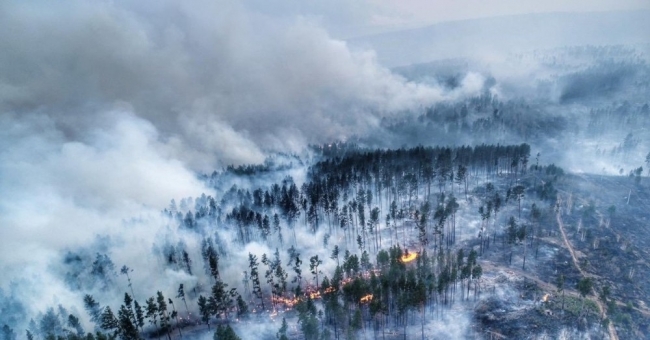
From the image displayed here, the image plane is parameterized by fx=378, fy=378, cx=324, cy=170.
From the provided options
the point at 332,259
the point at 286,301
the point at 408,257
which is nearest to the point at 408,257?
the point at 408,257

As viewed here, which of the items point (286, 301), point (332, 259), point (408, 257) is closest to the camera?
point (286, 301)

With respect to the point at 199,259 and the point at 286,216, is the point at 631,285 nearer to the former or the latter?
the point at 286,216

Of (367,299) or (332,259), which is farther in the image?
(332,259)

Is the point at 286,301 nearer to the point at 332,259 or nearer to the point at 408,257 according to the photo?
the point at 332,259

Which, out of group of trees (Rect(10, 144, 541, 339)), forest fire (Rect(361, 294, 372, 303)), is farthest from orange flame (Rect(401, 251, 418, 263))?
forest fire (Rect(361, 294, 372, 303))

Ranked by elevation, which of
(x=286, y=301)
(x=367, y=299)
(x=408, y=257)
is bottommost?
(x=286, y=301)

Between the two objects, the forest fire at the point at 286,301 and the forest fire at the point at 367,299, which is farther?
the forest fire at the point at 286,301

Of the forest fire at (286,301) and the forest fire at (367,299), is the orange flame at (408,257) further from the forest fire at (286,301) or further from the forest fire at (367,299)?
the forest fire at (286,301)

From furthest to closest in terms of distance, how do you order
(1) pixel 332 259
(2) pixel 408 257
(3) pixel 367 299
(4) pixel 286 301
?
(1) pixel 332 259 → (2) pixel 408 257 → (4) pixel 286 301 → (3) pixel 367 299

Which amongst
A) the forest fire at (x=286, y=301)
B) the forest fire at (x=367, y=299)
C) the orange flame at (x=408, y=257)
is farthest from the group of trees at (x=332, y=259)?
the orange flame at (x=408, y=257)

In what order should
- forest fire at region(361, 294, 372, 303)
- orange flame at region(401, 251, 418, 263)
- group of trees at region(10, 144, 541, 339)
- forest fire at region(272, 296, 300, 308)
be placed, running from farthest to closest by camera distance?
orange flame at region(401, 251, 418, 263) < forest fire at region(272, 296, 300, 308) < forest fire at region(361, 294, 372, 303) < group of trees at region(10, 144, 541, 339)

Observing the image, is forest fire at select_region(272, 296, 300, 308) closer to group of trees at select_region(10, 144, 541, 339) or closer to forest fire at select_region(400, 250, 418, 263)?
group of trees at select_region(10, 144, 541, 339)

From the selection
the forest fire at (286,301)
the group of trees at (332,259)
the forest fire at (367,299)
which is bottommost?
the forest fire at (286,301)
